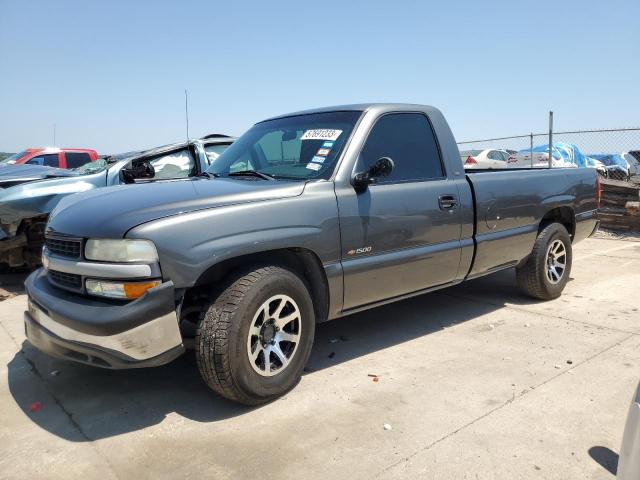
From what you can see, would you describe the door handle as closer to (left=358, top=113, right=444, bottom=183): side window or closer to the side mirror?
(left=358, top=113, right=444, bottom=183): side window

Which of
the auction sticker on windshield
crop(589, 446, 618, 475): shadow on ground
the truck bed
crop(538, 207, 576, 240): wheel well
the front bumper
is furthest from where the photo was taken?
crop(538, 207, 576, 240): wheel well

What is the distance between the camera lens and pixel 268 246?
122 inches

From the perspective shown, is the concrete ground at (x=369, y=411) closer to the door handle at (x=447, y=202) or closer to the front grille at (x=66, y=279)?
the front grille at (x=66, y=279)

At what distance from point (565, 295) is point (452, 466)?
369 centimetres

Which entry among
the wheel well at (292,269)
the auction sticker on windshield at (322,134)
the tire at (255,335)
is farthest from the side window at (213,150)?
the tire at (255,335)

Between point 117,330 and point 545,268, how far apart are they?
412 centimetres

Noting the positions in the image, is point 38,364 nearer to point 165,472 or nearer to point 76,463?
point 76,463

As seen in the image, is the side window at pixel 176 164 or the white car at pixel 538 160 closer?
the side window at pixel 176 164

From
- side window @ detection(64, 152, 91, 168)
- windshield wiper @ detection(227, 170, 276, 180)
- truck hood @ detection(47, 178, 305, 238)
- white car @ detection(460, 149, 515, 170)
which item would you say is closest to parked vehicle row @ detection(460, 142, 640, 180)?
white car @ detection(460, 149, 515, 170)

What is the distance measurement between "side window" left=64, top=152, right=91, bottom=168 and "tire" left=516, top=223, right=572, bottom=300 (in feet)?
34.6

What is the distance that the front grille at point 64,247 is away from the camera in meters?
2.97

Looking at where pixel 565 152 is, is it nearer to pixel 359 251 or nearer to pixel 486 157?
pixel 486 157

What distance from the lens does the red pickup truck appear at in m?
11.9

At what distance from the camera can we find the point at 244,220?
302 cm
